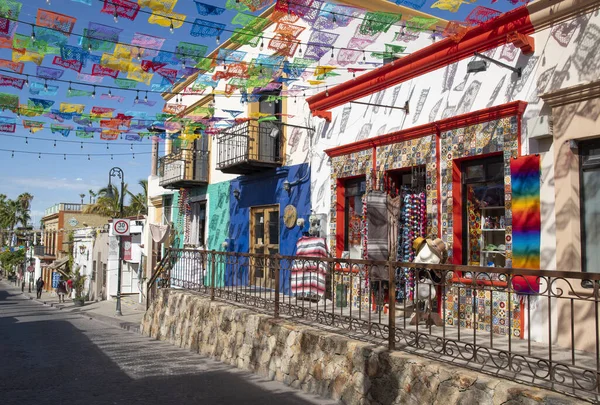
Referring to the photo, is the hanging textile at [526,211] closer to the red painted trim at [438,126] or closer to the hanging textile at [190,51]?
the red painted trim at [438,126]

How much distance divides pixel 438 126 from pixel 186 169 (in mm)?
12294

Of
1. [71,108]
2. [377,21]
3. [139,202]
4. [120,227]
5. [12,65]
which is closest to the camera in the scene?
[377,21]

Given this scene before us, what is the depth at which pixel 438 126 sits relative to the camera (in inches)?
344

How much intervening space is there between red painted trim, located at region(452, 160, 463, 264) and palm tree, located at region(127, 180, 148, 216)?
3151 centimetres

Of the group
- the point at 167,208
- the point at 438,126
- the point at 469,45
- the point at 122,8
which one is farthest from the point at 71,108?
the point at 167,208

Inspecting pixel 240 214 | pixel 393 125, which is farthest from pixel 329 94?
pixel 240 214

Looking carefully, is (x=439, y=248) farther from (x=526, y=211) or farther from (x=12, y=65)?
(x=12, y=65)

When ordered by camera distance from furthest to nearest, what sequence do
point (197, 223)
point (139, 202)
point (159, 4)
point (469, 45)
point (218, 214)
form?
point (139, 202) → point (197, 223) → point (218, 214) → point (469, 45) → point (159, 4)

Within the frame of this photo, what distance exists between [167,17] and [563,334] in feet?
22.8

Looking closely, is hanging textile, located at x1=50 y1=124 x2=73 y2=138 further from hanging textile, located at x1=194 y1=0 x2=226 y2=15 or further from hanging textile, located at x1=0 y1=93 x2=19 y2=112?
hanging textile, located at x1=194 y1=0 x2=226 y2=15

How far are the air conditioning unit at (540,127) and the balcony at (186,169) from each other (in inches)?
513

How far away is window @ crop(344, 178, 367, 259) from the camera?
10875 millimetres

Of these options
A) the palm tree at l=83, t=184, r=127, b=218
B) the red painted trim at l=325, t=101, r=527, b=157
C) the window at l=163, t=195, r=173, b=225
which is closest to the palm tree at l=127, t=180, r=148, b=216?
the palm tree at l=83, t=184, r=127, b=218

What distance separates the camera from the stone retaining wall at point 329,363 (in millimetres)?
4508
